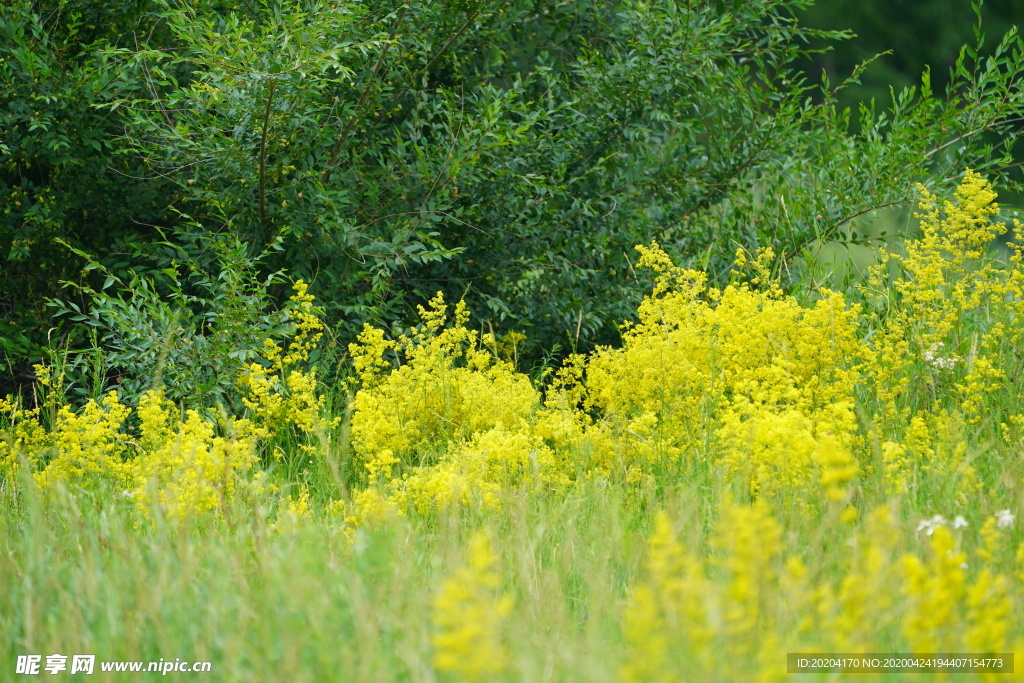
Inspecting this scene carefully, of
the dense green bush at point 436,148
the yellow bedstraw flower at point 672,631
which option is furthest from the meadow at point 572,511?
the dense green bush at point 436,148

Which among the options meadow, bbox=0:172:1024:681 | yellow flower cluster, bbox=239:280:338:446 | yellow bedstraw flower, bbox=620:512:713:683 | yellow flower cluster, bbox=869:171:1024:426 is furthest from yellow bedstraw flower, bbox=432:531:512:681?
yellow flower cluster, bbox=869:171:1024:426

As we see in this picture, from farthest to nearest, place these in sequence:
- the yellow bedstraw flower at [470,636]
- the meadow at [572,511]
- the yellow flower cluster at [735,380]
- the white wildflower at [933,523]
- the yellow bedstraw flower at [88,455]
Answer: the yellow bedstraw flower at [88,455], the yellow flower cluster at [735,380], the white wildflower at [933,523], the meadow at [572,511], the yellow bedstraw flower at [470,636]

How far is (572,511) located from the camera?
9.48ft

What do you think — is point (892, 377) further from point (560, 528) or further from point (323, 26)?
point (323, 26)

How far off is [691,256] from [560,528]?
109 inches

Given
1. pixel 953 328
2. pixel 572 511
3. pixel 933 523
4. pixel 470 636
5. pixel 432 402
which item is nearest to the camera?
pixel 470 636

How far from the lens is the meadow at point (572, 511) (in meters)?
1.70

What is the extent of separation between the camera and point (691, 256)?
520 cm

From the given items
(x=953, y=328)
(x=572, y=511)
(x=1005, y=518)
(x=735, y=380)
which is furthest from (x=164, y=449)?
(x=953, y=328)

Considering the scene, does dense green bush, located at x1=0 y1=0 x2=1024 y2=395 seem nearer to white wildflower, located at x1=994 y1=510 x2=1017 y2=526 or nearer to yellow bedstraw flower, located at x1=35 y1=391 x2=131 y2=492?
yellow bedstraw flower, located at x1=35 y1=391 x2=131 y2=492

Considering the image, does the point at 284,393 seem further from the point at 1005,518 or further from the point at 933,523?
the point at 1005,518

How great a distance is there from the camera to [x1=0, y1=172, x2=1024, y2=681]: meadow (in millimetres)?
1700

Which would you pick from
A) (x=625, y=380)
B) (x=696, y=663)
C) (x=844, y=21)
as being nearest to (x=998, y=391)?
(x=625, y=380)

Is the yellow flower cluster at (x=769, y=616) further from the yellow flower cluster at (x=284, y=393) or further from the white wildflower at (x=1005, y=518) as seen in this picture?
the yellow flower cluster at (x=284, y=393)
